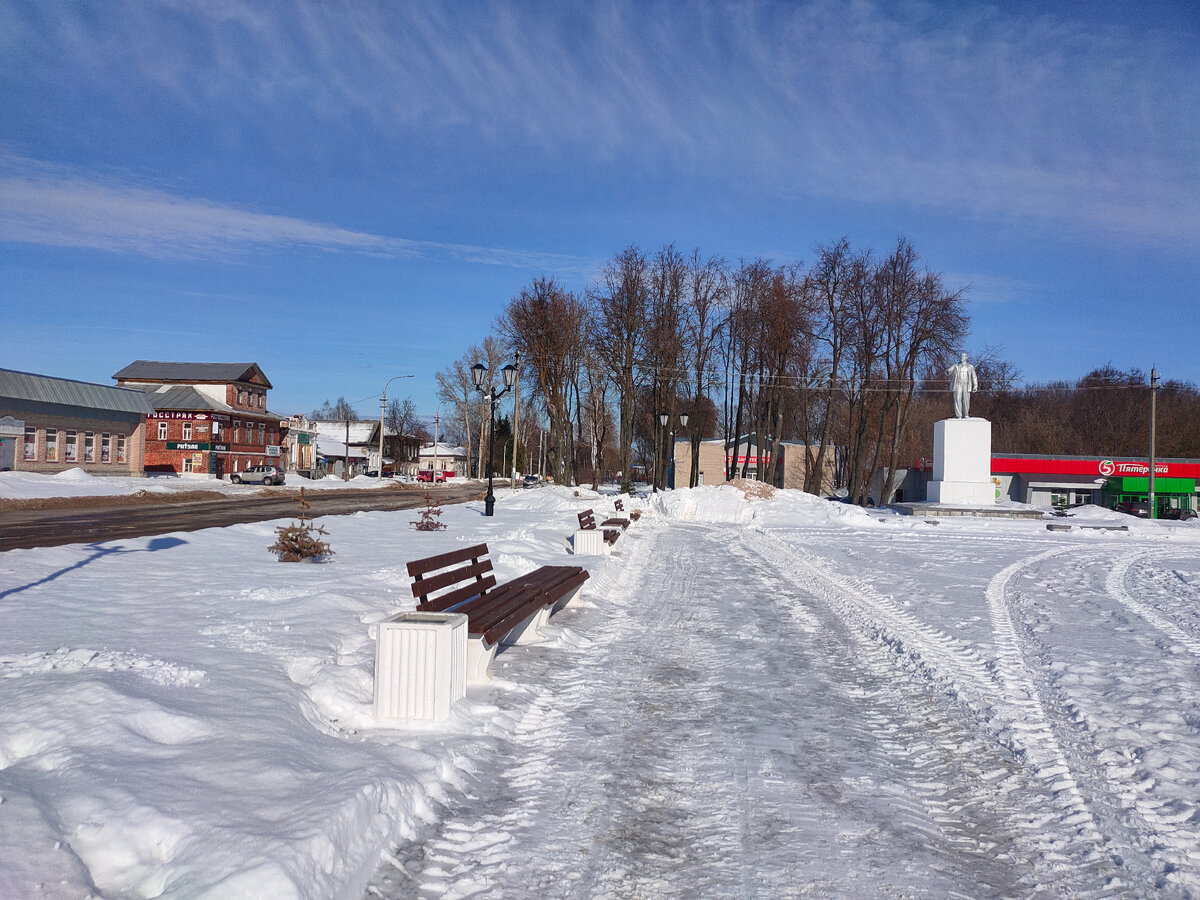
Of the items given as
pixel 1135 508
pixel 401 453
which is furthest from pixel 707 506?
pixel 401 453

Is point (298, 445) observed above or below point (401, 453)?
above

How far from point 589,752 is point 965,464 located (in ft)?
110

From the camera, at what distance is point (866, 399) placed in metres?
44.2

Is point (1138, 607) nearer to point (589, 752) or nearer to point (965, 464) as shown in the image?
point (589, 752)

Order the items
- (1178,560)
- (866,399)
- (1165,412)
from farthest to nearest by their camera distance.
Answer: (1165,412), (866,399), (1178,560)

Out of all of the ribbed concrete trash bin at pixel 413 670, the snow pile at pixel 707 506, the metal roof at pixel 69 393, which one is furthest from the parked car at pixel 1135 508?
the metal roof at pixel 69 393

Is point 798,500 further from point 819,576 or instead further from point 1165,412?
point 1165,412

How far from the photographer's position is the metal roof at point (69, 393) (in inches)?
1628

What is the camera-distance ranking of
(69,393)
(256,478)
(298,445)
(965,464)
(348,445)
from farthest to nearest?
(348,445), (298,445), (256,478), (69,393), (965,464)

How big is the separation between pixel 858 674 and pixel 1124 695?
6.43 feet

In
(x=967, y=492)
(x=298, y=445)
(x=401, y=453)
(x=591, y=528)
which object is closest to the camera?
(x=591, y=528)

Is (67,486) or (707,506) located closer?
(707,506)

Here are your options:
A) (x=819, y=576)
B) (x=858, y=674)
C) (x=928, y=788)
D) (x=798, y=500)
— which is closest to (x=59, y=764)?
(x=928, y=788)

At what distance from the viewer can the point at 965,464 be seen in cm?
3538
